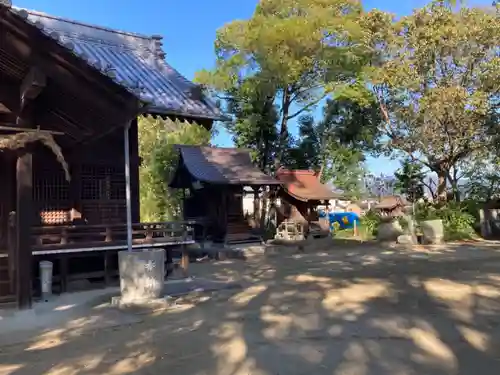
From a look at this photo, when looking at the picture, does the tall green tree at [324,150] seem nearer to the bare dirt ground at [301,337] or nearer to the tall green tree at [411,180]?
the tall green tree at [411,180]

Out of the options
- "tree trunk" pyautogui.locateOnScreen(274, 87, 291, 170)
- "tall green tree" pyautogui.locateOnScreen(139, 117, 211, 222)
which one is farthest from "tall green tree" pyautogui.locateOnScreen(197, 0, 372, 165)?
"tall green tree" pyautogui.locateOnScreen(139, 117, 211, 222)

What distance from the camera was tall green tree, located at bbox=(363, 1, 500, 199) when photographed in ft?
71.7

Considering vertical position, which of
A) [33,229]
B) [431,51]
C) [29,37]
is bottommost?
[33,229]

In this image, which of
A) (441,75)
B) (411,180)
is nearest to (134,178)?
(441,75)

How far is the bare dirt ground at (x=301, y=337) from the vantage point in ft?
15.4

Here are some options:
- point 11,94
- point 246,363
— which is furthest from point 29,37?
point 246,363

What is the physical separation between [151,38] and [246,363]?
11.6 m

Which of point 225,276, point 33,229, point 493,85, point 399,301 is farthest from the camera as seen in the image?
point 493,85

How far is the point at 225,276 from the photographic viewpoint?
39.3 feet

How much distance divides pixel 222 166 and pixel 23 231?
50.3 feet

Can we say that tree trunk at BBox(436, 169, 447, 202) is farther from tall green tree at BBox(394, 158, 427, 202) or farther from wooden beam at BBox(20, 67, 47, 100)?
wooden beam at BBox(20, 67, 47, 100)

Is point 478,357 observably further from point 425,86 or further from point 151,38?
point 425,86

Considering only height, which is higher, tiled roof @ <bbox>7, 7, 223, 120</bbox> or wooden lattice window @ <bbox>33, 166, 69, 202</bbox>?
tiled roof @ <bbox>7, 7, 223, 120</bbox>

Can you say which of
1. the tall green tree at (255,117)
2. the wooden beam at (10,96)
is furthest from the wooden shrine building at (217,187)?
the wooden beam at (10,96)
